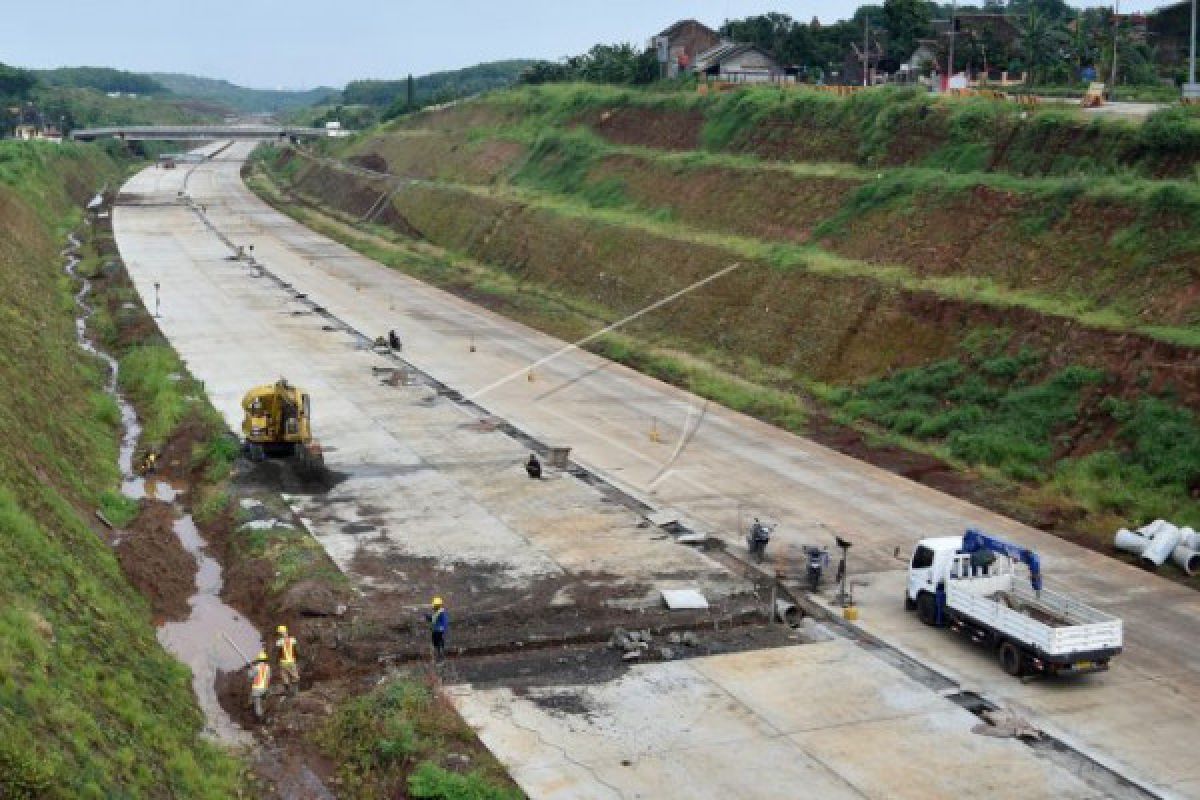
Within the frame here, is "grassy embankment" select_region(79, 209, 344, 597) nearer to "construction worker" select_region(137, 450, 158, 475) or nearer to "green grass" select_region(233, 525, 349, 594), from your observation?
"green grass" select_region(233, 525, 349, 594)

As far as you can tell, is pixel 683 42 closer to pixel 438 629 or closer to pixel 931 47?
pixel 931 47

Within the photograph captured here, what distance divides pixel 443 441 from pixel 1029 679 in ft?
79.6

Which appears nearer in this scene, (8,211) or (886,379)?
(886,379)

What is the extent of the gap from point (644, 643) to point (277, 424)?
1817 centimetres

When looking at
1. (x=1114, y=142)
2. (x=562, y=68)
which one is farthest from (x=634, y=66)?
(x=1114, y=142)

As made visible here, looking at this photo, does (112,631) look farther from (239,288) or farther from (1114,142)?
(239,288)

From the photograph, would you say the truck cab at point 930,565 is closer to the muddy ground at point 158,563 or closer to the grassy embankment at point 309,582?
the grassy embankment at point 309,582

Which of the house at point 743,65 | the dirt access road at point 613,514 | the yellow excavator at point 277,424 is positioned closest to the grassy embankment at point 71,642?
the yellow excavator at point 277,424

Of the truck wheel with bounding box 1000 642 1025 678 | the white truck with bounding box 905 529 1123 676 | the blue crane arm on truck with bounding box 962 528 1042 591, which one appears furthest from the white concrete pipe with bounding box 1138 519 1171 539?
the truck wheel with bounding box 1000 642 1025 678

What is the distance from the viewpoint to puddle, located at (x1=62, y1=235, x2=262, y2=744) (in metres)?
27.3

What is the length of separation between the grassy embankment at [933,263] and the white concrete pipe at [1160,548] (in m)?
2.16

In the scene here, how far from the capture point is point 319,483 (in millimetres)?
42062

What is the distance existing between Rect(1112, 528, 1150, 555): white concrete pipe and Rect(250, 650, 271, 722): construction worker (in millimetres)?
22152

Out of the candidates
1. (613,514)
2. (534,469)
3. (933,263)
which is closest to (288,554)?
(613,514)
